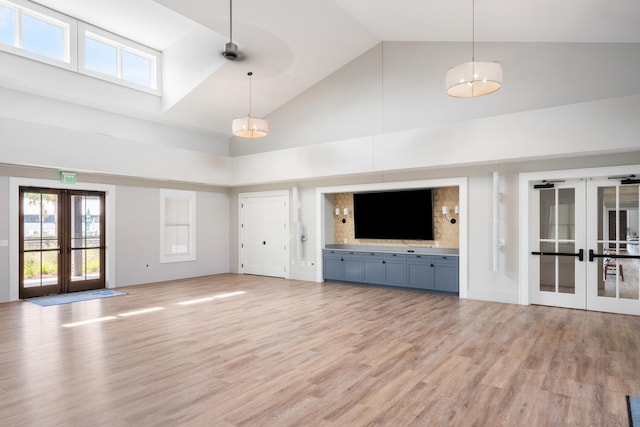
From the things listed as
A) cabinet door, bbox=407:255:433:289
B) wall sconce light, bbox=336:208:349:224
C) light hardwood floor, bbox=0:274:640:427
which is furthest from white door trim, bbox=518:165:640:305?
wall sconce light, bbox=336:208:349:224

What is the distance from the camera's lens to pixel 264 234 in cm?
1020

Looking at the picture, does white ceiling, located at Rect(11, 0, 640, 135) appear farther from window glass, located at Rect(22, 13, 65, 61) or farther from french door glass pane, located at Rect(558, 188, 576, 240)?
french door glass pane, located at Rect(558, 188, 576, 240)

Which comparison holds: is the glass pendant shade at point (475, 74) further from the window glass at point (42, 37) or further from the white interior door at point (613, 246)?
the window glass at point (42, 37)

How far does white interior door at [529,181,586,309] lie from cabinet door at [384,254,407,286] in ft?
7.62

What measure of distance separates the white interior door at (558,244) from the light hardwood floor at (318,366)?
361mm

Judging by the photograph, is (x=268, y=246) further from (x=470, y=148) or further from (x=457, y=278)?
(x=470, y=148)

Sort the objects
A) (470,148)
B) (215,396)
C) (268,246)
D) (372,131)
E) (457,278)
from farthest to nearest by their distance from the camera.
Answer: (268,246)
(372,131)
(457,278)
(470,148)
(215,396)

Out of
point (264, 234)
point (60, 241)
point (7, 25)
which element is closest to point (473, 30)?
point (264, 234)

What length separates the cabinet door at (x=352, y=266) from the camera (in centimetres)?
857

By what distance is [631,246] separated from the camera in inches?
227

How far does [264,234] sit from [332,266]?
226cm

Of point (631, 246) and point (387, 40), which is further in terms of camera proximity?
point (387, 40)

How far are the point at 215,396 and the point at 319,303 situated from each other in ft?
12.0

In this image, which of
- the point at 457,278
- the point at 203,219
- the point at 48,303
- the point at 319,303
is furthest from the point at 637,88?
the point at 48,303
